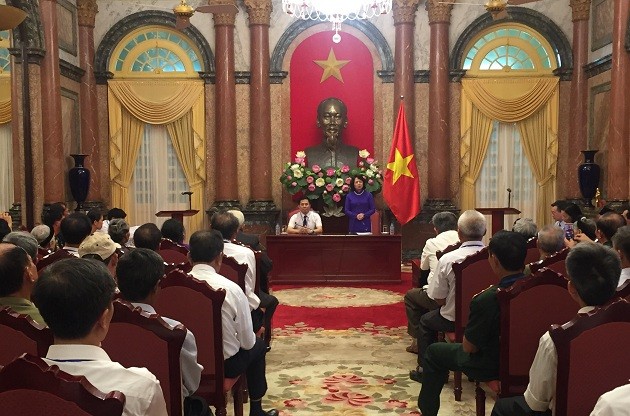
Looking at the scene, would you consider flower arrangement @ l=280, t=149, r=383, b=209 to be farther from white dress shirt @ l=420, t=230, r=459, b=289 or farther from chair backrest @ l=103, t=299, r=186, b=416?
chair backrest @ l=103, t=299, r=186, b=416

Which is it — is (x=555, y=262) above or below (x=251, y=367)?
above

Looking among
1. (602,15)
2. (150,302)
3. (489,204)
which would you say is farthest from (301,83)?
(150,302)

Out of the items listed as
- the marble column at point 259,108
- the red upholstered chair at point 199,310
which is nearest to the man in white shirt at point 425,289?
the red upholstered chair at point 199,310

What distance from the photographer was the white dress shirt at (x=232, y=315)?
3.35 metres

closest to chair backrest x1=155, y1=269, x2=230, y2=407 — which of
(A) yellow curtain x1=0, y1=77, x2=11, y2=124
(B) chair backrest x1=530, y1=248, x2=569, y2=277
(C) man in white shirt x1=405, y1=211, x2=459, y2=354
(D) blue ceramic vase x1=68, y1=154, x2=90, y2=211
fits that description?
(B) chair backrest x1=530, y1=248, x2=569, y2=277

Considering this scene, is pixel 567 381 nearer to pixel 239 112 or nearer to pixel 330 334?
pixel 330 334

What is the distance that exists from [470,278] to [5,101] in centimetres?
849

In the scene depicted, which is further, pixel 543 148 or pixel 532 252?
pixel 543 148

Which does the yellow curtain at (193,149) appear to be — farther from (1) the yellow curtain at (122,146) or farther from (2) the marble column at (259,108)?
(2) the marble column at (259,108)

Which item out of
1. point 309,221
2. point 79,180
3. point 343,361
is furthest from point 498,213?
point 79,180

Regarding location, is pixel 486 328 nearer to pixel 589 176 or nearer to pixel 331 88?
pixel 589 176

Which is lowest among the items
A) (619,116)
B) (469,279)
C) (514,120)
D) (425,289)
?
(425,289)

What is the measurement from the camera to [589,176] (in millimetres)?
9680

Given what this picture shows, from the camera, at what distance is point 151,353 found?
2.41 metres
